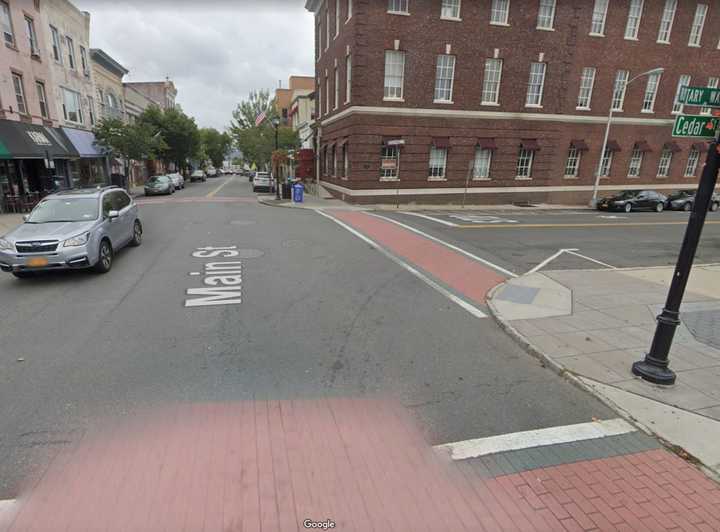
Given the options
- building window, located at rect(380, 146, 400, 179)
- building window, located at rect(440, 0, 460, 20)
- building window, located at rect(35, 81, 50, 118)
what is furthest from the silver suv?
building window, located at rect(440, 0, 460, 20)

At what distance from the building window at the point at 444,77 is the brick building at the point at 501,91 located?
6 cm

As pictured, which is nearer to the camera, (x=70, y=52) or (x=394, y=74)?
(x=394, y=74)

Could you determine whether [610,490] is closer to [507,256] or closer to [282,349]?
[282,349]

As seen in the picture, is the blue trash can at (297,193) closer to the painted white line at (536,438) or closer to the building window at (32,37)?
the building window at (32,37)

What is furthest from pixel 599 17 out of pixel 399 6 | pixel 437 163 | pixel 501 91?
pixel 437 163

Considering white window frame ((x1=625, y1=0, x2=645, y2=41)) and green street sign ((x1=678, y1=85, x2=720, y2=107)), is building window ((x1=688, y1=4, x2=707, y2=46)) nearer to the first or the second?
white window frame ((x1=625, y1=0, x2=645, y2=41))

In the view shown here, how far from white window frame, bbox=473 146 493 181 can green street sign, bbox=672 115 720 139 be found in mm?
21500

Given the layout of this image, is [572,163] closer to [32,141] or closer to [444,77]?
[444,77]

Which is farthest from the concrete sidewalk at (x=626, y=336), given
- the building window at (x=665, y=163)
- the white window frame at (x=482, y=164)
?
the building window at (x=665, y=163)

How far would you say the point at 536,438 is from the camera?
362 centimetres

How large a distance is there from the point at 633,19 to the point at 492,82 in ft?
37.6

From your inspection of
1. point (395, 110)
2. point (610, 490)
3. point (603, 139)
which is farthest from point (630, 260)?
point (603, 139)

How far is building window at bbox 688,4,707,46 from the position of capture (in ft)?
89.5

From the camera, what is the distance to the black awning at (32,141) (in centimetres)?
1797
